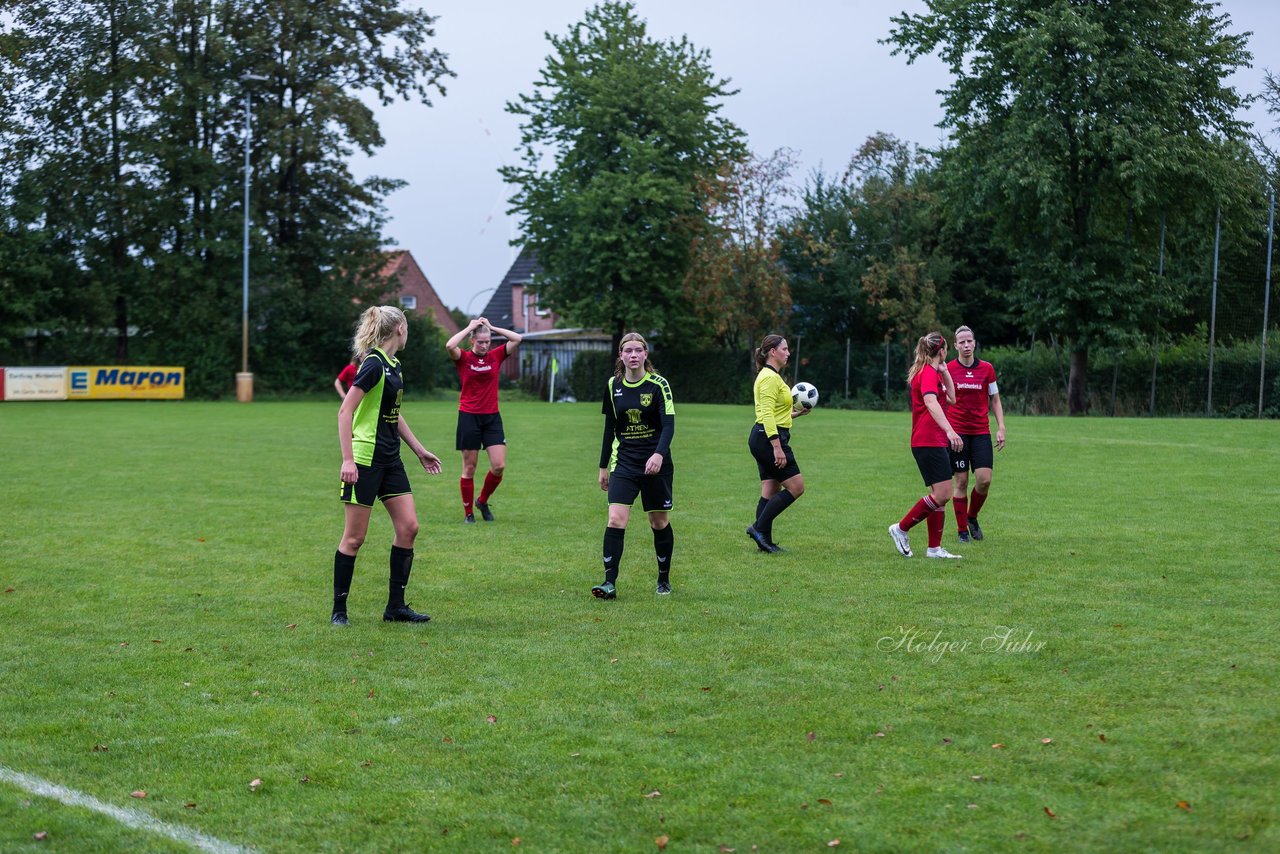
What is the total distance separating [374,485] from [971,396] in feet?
19.9

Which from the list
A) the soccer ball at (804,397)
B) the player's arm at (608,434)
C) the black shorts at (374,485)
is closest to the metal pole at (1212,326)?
the soccer ball at (804,397)

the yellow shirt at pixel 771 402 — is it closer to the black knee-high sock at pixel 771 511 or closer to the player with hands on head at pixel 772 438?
the player with hands on head at pixel 772 438

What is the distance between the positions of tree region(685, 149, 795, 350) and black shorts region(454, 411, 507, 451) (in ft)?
114

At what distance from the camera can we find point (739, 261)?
47875mm

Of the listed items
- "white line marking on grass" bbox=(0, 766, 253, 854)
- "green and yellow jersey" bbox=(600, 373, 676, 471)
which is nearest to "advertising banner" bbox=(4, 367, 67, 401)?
"green and yellow jersey" bbox=(600, 373, 676, 471)

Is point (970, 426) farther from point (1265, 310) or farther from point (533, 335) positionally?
point (533, 335)

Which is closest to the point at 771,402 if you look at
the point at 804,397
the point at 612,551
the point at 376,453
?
the point at 804,397

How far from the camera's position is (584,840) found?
4.32 meters

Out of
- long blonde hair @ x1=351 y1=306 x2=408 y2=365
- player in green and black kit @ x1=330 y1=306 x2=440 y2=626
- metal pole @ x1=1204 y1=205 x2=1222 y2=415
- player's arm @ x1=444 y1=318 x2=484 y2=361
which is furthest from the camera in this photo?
metal pole @ x1=1204 y1=205 x2=1222 y2=415

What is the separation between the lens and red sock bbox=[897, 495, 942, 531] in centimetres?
1047

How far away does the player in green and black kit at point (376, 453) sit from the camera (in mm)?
7633

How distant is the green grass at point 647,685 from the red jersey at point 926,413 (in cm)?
102

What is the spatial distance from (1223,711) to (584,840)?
3117mm

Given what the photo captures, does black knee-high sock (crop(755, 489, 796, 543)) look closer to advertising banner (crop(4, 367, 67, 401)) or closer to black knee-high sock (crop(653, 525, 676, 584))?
black knee-high sock (crop(653, 525, 676, 584))
